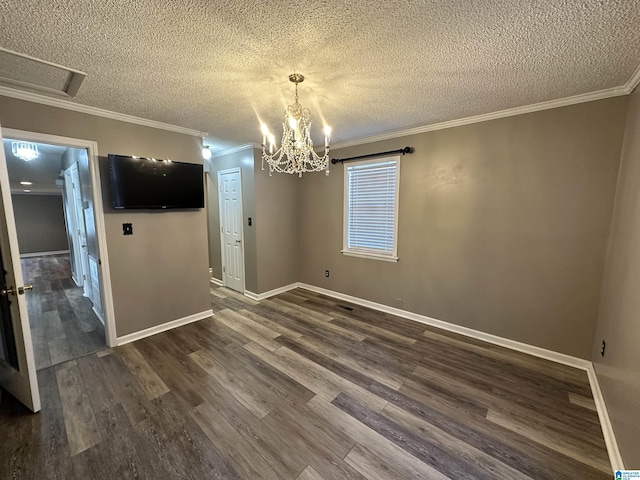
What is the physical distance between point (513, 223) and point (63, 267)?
9508 millimetres

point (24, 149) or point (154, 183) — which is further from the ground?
point (24, 149)

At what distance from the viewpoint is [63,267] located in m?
6.51

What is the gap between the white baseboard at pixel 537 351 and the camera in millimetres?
1592

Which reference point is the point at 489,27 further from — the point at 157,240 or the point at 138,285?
the point at 138,285

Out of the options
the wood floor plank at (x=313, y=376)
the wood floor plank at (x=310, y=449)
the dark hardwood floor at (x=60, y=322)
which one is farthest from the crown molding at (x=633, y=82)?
the dark hardwood floor at (x=60, y=322)

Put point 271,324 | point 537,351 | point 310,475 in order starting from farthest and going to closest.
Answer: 1. point 271,324
2. point 537,351
3. point 310,475

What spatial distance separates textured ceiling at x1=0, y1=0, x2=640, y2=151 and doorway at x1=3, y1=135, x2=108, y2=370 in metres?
1.29

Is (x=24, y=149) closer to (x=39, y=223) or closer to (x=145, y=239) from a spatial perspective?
(x=145, y=239)

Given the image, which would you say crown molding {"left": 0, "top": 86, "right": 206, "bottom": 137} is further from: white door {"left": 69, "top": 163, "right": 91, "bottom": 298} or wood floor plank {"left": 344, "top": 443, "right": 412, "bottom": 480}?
wood floor plank {"left": 344, "top": 443, "right": 412, "bottom": 480}

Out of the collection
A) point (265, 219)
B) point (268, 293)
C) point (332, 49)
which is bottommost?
point (268, 293)

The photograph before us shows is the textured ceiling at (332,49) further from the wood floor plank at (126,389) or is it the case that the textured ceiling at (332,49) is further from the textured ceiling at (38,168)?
the textured ceiling at (38,168)

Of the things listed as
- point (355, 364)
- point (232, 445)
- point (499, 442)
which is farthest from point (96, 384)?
point (499, 442)

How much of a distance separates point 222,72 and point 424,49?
1.38 metres

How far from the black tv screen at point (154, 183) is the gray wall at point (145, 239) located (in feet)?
0.44
